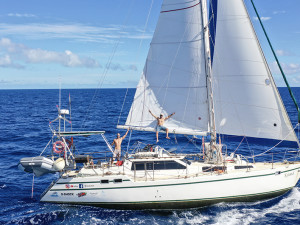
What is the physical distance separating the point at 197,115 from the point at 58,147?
24.6 feet

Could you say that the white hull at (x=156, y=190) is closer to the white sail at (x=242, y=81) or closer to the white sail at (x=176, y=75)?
the white sail at (x=242, y=81)

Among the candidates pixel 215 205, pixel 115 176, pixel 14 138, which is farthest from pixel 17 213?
pixel 14 138

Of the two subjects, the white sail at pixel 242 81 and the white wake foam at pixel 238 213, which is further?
the white sail at pixel 242 81

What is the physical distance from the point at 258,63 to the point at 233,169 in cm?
567

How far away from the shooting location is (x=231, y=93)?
15.1 m

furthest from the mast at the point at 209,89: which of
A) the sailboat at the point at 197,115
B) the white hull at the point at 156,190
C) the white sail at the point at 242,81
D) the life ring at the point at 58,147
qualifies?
the life ring at the point at 58,147

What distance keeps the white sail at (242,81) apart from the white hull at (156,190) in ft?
7.75

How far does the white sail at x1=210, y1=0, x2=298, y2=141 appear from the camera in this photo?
14.4 m

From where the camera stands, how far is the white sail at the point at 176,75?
48.7 feet

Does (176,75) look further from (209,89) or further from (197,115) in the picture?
(197,115)

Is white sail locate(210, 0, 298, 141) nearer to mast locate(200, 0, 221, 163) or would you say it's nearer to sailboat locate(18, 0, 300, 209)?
sailboat locate(18, 0, 300, 209)

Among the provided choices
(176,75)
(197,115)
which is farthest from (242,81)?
(176,75)

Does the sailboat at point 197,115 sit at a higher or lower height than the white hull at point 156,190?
higher

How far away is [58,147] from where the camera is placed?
14.7m
